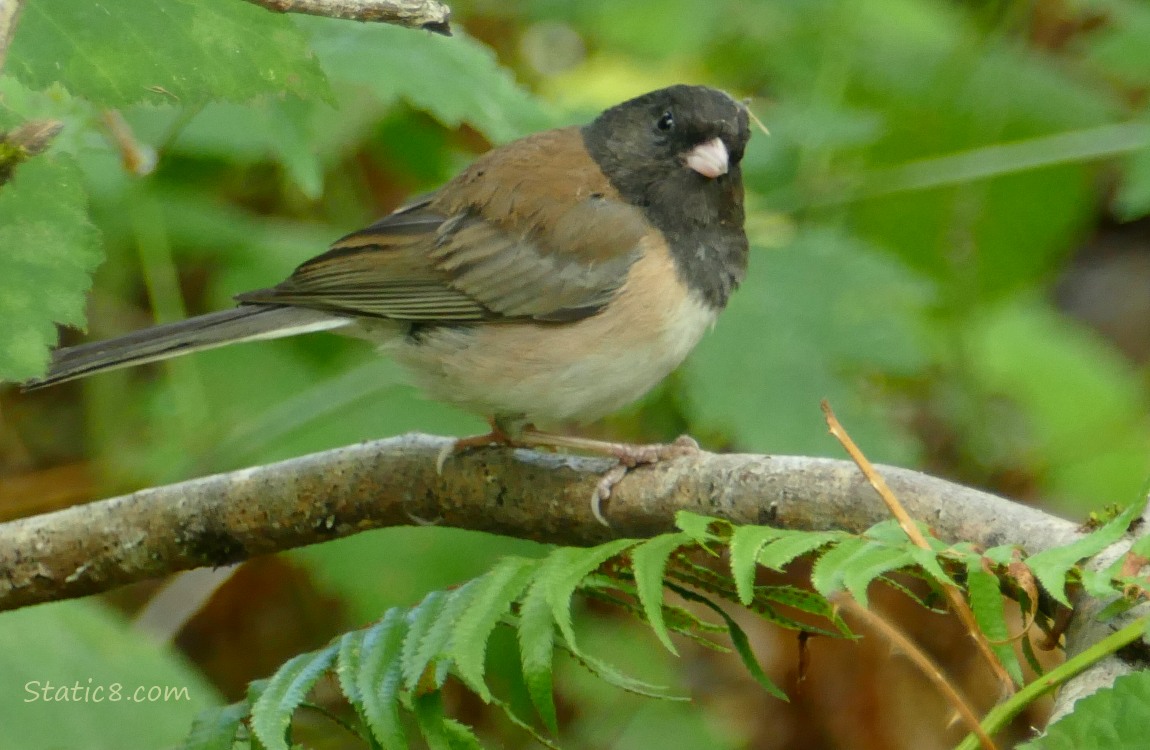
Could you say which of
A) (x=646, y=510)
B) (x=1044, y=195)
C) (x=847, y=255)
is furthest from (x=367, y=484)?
(x=1044, y=195)

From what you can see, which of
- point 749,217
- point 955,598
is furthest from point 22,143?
point 749,217

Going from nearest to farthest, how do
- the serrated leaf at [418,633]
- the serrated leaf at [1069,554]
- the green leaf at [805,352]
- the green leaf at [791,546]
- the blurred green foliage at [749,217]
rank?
1. the serrated leaf at [1069,554]
2. the green leaf at [791,546]
3. the serrated leaf at [418,633]
4. the blurred green foliage at [749,217]
5. the green leaf at [805,352]

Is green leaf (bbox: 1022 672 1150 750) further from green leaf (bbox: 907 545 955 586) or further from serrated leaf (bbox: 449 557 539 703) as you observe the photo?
serrated leaf (bbox: 449 557 539 703)

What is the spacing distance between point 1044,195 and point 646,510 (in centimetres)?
302

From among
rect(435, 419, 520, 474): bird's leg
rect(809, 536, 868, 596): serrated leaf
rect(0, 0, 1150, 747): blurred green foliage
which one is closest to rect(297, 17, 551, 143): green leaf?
rect(0, 0, 1150, 747): blurred green foliage

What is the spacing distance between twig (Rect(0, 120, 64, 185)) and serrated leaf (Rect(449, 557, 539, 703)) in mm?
642

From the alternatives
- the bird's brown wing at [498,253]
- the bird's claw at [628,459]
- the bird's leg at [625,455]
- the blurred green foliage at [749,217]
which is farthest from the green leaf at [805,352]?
the bird's claw at [628,459]

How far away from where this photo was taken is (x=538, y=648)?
1.35m

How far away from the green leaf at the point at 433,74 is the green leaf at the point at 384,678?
46.8 inches

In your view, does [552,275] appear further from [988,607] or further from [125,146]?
[988,607]

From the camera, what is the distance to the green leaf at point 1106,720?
103 centimetres

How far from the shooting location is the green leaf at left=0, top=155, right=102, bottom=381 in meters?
1.33

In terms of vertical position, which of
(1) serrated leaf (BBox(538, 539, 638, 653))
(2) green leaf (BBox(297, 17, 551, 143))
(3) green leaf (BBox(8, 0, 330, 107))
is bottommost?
(1) serrated leaf (BBox(538, 539, 638, 653))

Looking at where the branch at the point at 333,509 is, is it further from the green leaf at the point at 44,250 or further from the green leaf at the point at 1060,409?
the green leaf at the point at 1060,409
